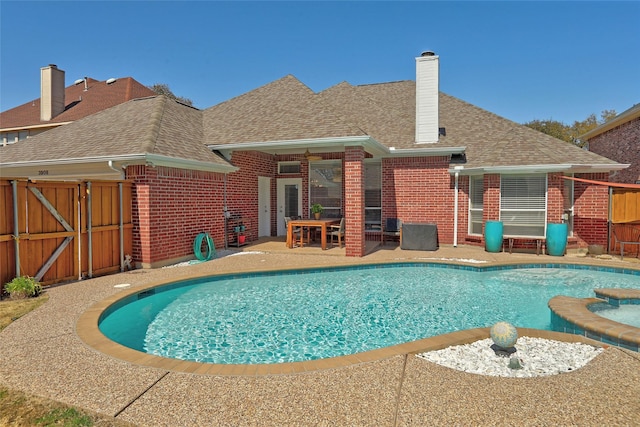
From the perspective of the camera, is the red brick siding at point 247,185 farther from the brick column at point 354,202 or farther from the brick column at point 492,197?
the brick column at point 492,197

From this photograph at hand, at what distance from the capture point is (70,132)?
43.1ft

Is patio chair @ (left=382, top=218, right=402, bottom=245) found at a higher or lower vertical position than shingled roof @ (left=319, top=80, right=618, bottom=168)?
lower

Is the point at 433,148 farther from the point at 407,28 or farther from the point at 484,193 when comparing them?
the point at 407,28

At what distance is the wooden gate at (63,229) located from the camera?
686 cm

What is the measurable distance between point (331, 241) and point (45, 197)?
9001 millimetres

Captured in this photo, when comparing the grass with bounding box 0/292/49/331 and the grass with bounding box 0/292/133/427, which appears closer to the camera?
the grass with bounding box 0/292/133/427

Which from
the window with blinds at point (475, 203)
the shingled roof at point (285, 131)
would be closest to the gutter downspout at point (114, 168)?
the shingled roof at point (285, 131)

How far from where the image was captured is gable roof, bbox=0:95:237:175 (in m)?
9.61

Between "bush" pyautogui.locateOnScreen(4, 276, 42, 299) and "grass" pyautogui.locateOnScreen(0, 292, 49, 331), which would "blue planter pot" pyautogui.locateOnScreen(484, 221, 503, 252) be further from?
"bush" pyautogui.locateOnScreen(4, 276, 42, 299)

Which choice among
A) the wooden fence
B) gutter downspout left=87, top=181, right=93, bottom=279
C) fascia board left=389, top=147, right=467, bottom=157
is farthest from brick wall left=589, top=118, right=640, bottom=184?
gutter downspout left=87, top=181, right=93, bottom=279

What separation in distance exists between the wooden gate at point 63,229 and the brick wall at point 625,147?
17.9m

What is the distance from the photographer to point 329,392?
127 inches

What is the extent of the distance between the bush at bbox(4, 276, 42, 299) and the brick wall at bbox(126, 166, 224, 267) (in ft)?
8.83

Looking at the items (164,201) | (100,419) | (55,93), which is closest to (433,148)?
(164,201)
